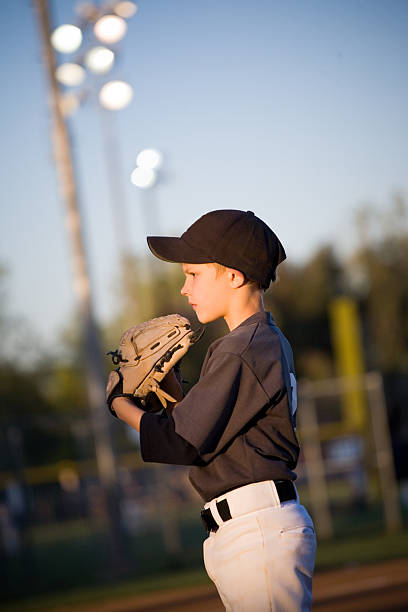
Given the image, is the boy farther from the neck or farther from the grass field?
the grass field

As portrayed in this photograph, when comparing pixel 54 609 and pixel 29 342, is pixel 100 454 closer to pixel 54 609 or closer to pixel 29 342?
pixel 54 609

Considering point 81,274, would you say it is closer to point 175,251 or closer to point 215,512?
point 175,251

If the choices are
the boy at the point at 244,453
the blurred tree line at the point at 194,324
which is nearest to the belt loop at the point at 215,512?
the boy at the point at 244,453

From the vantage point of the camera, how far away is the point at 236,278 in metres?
2.47

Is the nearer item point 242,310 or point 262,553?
point 262,553

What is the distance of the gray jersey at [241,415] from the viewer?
226cm

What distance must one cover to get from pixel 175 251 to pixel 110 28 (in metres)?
7.35

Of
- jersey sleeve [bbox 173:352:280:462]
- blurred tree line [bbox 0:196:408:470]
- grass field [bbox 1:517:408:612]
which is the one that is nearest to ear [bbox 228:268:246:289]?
jersey sleeve [bbox 173:352:280:462]

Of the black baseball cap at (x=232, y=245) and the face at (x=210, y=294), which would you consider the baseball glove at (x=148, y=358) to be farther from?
the black baseball cap at (x=232, y=245)

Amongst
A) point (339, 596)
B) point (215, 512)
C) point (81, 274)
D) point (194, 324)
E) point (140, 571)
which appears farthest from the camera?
point (194, 324)

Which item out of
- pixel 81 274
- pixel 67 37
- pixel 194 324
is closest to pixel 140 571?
pixel 81 274

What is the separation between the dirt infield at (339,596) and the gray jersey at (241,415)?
4.51m

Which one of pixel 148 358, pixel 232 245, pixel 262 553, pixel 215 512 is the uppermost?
pixel 232 245

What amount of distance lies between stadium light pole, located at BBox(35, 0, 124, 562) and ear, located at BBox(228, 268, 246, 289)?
314 inches
